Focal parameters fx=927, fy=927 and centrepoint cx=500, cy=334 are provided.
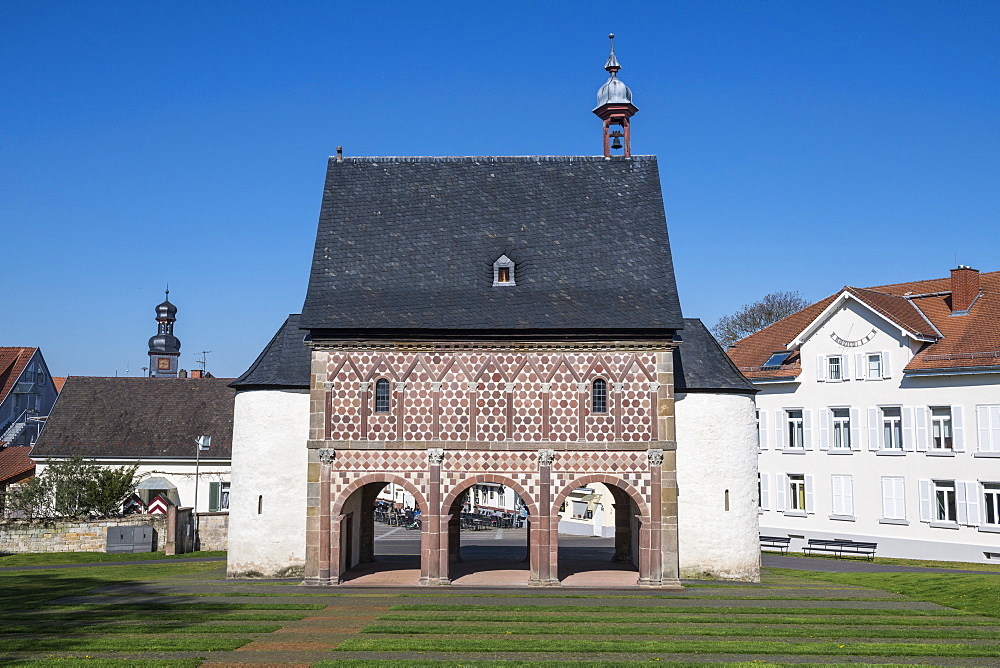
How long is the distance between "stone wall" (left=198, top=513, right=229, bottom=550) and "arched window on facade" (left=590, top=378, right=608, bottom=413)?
18.5 meters

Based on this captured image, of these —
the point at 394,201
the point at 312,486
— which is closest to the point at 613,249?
the point at 394,201

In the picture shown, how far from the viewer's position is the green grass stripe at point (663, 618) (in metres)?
20.4

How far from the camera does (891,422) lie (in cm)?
3962

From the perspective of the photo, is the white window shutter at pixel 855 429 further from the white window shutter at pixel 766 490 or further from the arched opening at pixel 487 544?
the arched opening at pixel 487 544

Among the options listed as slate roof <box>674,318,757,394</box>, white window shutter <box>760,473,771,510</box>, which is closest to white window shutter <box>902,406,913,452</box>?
white window shutter <box>760,473,771,510</box>

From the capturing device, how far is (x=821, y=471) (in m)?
42.1

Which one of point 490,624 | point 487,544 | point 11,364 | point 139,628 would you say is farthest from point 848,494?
point 11,364

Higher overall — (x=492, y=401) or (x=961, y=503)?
(x=492, y=401)

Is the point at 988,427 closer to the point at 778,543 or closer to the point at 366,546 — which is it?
the point at 778,543

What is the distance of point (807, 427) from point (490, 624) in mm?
27118

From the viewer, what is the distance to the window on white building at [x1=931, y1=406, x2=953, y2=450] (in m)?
37.5

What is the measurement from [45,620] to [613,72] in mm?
25841

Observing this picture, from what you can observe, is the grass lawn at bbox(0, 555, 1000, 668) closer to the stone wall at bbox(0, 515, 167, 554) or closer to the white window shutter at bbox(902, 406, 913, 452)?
the stone wall at bbox(0, 515, 167, 554)

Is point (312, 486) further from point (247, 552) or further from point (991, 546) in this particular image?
point (991, 546)
